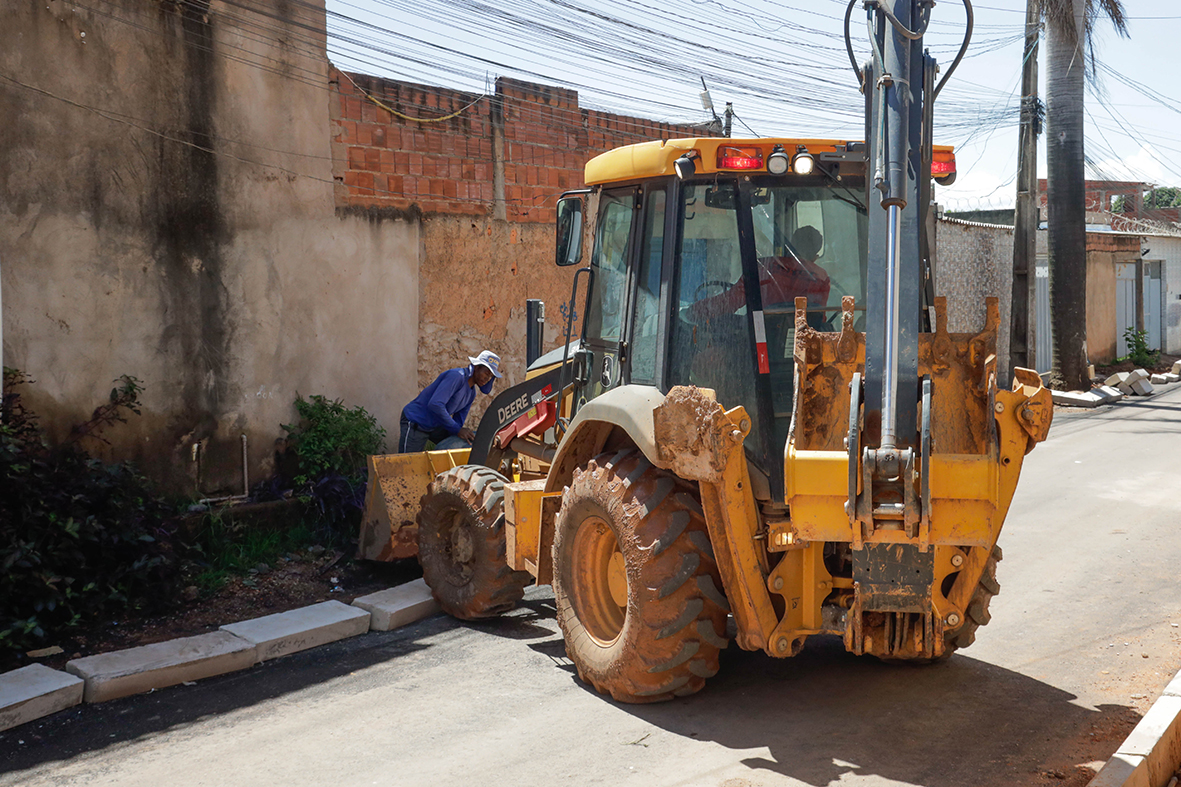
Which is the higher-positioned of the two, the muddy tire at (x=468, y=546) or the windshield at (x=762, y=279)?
the windshield at (x=762, y=279)

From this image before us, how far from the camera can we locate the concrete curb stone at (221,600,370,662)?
6109 millimetres

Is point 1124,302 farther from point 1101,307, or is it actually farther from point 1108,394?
point 1108,394

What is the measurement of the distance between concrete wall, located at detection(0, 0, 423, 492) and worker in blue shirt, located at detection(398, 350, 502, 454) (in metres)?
1.05

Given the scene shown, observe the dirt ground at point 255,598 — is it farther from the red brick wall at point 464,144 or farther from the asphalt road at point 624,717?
the red brick wall at point 464,144

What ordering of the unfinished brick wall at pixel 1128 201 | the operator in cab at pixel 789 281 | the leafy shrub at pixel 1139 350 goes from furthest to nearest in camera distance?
the unfinished brick wall at pixel 1128 201 → the leafy shrub at pixel 1139 350 → the operator in cab at pixel 789 281

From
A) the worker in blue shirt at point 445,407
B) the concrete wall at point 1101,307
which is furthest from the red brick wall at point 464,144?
the concrete wall at point 1101,307

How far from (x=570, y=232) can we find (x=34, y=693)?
3.59 m

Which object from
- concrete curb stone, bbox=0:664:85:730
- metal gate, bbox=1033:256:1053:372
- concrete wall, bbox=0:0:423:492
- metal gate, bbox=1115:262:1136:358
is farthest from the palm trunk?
concrete curb stone, bbox=0:664:85:730

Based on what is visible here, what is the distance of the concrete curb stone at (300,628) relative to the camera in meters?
6.11

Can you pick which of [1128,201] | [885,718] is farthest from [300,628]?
[1128,201]

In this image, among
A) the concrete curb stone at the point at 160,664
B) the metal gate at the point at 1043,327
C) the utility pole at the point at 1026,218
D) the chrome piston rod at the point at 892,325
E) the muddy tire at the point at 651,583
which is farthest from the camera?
the metal gate at the point at 1043,327

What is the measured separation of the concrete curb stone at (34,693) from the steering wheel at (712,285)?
372 cm

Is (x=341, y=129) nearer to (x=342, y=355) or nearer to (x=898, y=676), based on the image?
(x=342, y=355)

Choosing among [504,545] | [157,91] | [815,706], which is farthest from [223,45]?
[815,706]
